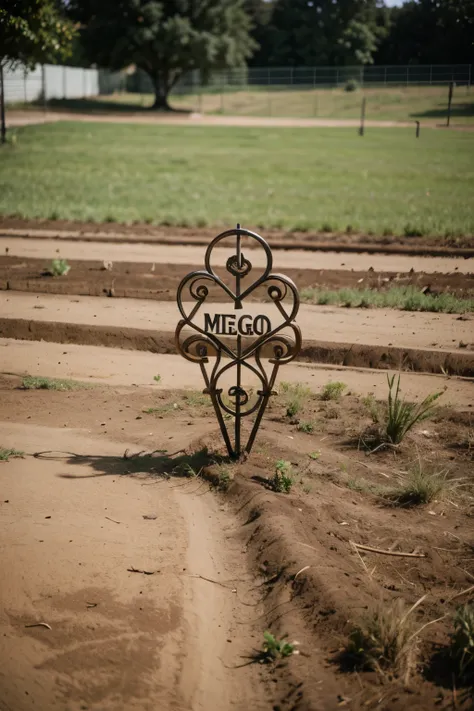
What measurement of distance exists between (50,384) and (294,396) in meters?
2.07

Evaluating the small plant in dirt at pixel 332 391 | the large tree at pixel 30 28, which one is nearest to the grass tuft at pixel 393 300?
the small plant in dirt at pixel 332 391

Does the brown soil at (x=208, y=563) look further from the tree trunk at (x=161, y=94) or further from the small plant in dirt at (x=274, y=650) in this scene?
the tree trunk at (x=161, y=94)

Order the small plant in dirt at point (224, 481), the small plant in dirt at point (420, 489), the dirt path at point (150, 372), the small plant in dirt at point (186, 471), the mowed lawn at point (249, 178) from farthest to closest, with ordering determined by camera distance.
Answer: the mowed lawn at point (249, 178) < the dirt path at point (150, 372) < the small plant in dirt at point (186, 471) < the small plant in dirt at point (224, 481) < the small plant in dirt at point (420, 489)

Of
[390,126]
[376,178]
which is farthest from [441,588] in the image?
[390,126]

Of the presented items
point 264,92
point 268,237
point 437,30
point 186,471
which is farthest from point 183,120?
point 186,471

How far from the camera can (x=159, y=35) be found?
165 feet

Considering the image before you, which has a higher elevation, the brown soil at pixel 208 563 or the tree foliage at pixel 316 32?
the tree foliage at pixel 316 32

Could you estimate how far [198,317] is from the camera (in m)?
9.48

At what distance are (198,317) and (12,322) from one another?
1.97 m

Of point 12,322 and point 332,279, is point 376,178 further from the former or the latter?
point 12,322

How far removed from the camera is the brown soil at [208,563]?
375 centimetres

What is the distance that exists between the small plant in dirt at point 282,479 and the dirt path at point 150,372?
1.97 m

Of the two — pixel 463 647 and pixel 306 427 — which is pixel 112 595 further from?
pixel 306 427

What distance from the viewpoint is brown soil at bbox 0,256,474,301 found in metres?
10.7
